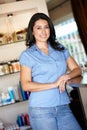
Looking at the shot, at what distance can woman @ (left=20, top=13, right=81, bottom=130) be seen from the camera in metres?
1.58

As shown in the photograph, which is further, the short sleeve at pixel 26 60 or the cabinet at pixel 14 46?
the cabinet at pixel 14 46

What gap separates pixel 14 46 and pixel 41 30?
1.61 meters

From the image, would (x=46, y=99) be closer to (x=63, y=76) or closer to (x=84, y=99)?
(x=63, y=76)

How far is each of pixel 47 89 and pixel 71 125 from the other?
268mm

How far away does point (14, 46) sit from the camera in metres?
3.23

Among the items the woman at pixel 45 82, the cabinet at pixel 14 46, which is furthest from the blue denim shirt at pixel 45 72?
the cabinet at pixel 14 46

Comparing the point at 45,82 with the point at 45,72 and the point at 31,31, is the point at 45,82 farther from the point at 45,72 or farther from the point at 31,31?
the point at 31,31

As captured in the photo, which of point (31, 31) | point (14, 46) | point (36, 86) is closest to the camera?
point (36, 86)

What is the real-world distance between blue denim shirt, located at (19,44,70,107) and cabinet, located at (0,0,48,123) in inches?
62.1

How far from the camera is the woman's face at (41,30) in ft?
5.45

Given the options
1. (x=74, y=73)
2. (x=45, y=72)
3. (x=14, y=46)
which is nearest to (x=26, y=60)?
(x=45, y=72)

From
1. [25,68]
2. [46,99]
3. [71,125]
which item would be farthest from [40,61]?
[71,125]

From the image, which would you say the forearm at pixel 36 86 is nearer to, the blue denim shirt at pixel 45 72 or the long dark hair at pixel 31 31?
the blue denim shirt at pixel 45 72

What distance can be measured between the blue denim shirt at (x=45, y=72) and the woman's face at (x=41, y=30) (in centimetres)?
9
